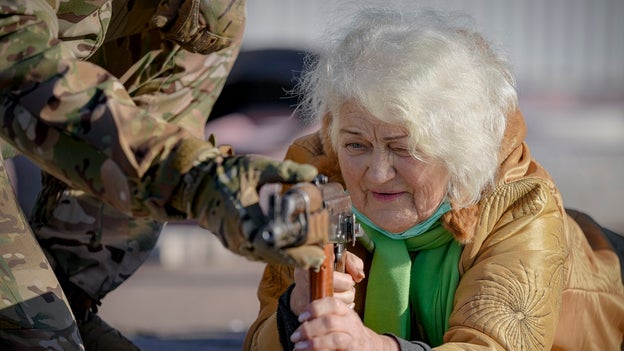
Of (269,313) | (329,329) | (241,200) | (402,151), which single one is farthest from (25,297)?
(402,151)

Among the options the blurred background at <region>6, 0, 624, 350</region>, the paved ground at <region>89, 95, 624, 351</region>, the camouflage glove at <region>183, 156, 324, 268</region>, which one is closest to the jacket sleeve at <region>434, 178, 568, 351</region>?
the camouflage glove at <region>183, 156, 324, 268</region>

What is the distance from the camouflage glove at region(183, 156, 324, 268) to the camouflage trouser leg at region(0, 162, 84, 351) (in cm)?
82

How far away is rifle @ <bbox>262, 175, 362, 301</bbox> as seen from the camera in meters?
2.13

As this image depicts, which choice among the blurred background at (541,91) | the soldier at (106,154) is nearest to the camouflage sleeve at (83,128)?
the soldier at (106,154)

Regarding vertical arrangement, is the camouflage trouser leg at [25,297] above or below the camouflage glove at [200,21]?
below

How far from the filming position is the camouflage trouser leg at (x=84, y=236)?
3.65m

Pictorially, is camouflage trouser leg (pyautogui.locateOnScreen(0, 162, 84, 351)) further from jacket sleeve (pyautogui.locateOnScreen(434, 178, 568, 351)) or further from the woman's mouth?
jacket sleeve (pyautogui.locateOnScreen(434, 178, 568, 351))

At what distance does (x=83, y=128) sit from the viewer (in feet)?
7.59

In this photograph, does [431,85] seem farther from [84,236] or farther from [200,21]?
[84,236]

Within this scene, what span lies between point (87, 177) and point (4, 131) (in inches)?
9.1

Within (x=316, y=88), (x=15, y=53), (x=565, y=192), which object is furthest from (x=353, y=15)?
(x=565, y=192)

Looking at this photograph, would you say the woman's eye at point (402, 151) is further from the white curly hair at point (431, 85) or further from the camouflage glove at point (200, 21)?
the camouflage glove at point (200, 21)

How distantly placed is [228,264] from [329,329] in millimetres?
5325

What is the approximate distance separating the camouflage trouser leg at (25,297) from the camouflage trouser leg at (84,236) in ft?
2.21
